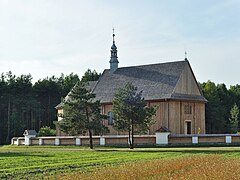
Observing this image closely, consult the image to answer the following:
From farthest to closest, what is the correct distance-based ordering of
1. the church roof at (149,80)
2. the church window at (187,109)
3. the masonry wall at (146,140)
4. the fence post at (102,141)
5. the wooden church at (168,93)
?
the church window at (187,109) → the church roof at (149,80) → the wooden church at (168,93) → the fence post at (102,141) → the masonry wall at (146,140)

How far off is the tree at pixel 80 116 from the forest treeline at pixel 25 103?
104ft

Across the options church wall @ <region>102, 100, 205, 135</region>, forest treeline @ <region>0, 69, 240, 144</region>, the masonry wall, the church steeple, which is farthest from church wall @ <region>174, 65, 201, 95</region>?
forest treeline @ <region>0, 69, 240, 144</region>

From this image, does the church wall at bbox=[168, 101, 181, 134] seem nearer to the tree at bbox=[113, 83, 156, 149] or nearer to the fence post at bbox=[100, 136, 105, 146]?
the fence post at bbox=[100, 136, 105, 146]

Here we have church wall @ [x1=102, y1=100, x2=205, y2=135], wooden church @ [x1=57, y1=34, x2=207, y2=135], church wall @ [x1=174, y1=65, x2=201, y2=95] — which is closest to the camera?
church wall @ [x1=102, y1=100, x2=205, y2=135]

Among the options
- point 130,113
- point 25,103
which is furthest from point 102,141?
point 25,103

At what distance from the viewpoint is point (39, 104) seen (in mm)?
77875

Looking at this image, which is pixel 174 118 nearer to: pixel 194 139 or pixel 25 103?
pixel 194 139

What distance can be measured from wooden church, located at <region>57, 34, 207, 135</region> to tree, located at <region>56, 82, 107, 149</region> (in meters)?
8.54

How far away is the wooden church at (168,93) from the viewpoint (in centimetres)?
4919

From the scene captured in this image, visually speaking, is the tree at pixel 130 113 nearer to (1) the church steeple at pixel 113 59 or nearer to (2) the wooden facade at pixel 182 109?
(2) the wooden facade at pixel 182 109

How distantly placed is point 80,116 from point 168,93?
39.6 ft

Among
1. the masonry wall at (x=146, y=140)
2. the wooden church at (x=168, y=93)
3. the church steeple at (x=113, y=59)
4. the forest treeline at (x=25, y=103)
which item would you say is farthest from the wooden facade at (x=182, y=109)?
the forest treeline at (x=25, y=103)

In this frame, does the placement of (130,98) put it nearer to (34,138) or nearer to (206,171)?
(34,138)

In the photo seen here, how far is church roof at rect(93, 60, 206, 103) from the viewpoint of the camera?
49844mm
